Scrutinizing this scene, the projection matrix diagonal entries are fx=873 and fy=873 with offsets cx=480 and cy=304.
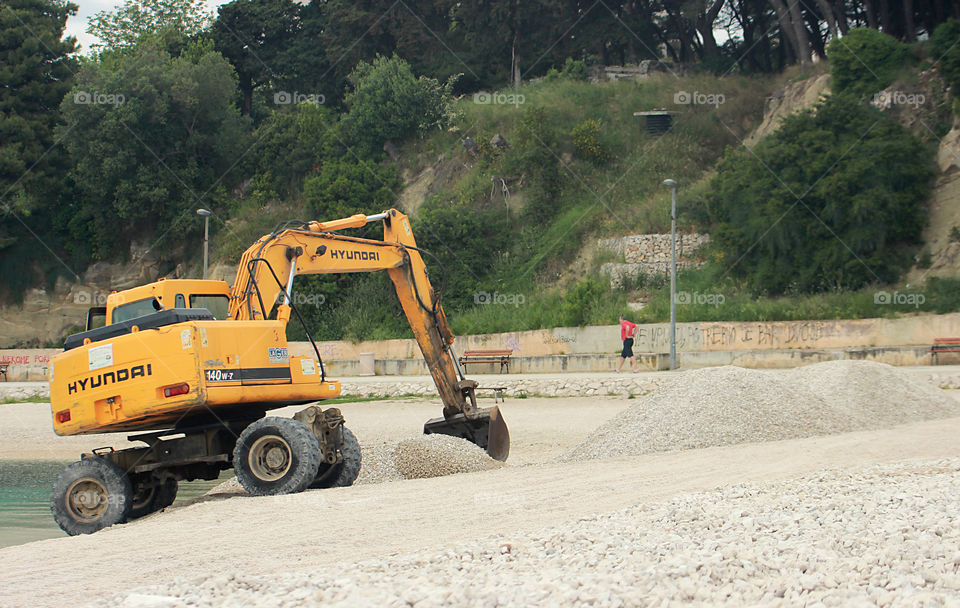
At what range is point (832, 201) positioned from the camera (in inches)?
1242

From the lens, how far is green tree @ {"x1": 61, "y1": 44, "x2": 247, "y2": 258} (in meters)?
45.8

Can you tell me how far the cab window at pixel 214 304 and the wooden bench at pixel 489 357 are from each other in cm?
1917

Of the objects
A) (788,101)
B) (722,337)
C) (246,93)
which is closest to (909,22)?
(788,101)

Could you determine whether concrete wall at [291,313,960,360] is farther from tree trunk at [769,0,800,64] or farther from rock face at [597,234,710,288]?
tree trunk at [769,0,800,64]

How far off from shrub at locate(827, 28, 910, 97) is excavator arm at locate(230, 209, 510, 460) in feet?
92.5

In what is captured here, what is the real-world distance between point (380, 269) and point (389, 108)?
36.4 m

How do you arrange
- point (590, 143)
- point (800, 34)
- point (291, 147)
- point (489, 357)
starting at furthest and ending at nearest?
point (291, 147) < point (590, 143) < point (800, 34) < point (489, 357)

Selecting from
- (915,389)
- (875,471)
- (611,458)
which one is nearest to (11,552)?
(611,458)

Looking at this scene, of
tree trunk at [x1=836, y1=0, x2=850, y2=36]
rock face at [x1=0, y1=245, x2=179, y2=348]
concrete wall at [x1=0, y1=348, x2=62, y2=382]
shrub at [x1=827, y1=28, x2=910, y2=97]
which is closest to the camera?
shrub at [x1=827, y1=28, x2=910, y2=97]

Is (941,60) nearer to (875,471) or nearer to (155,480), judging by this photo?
(875,471)

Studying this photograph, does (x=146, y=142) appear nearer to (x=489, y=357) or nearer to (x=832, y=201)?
(x=489, y=357)

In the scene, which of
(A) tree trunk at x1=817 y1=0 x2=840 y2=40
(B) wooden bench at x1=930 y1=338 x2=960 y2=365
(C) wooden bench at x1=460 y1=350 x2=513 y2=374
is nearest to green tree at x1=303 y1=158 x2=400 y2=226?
(C) wooden bench at x1=460 y1=350 x2=513 y2=374

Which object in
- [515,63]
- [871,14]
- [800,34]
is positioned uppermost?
[515,63]

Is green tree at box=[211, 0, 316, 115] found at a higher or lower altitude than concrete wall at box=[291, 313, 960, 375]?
higher
